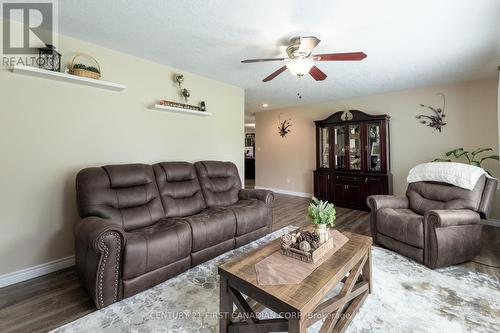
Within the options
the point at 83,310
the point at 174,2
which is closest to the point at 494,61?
the point at 174,2

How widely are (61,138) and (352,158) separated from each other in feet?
15.7

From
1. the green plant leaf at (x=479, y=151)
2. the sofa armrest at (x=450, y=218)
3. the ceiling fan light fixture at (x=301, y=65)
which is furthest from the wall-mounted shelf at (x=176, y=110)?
the green plant leaf at (x=479, y=151)

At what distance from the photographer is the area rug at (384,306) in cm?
155

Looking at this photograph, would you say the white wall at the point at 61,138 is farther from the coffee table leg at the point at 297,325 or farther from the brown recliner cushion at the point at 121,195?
the coffee table leg at the point at 297,325

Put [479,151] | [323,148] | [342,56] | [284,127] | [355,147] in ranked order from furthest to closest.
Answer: [284,127] < [323,148] < [355,147] < [479,151] < [342,56]

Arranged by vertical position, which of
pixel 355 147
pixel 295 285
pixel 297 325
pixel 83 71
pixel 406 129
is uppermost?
pixel 83 71

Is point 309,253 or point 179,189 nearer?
point 309,253

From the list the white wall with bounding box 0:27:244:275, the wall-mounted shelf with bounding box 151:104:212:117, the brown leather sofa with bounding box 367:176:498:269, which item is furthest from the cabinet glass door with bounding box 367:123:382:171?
the white wall with bounding box 0:27:244:275

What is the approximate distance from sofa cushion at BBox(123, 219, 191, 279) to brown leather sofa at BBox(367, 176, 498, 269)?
7.50ft

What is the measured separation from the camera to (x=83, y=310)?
5.67ft

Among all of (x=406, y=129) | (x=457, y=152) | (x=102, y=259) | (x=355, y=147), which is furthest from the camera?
(x=355, y=147)

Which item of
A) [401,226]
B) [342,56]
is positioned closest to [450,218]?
[401,226]

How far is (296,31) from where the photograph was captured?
2.24 meters

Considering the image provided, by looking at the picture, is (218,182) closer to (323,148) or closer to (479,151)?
(323,148)
